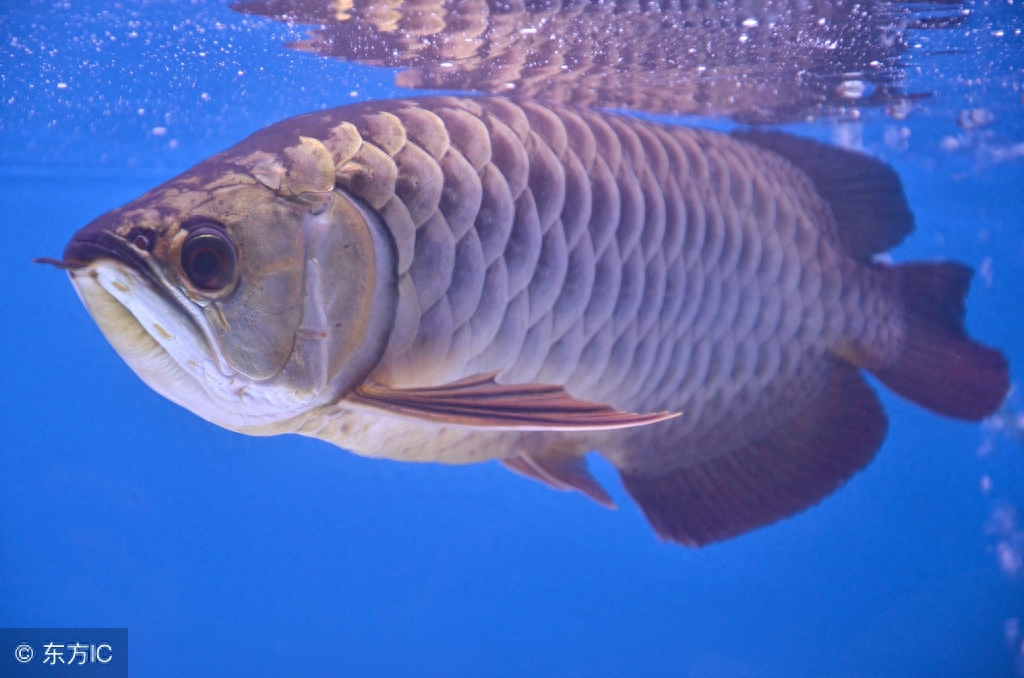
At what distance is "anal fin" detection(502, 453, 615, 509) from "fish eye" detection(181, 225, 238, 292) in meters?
1.37

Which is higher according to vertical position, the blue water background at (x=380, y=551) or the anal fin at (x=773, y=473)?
the blue water background at (x=380, y=551)

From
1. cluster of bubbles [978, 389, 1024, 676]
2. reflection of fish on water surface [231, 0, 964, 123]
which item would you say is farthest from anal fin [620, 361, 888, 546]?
cluster of bubbles [978, 389, 1024, 676]

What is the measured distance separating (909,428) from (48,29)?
11.4 m

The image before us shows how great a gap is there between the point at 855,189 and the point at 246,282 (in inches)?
110

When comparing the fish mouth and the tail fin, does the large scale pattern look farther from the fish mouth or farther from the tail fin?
the fish mouth

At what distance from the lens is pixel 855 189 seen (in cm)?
313

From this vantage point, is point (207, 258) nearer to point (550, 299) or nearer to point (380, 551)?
point (550, 299)

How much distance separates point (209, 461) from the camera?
7660mm

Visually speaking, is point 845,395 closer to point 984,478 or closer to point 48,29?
point 48,29

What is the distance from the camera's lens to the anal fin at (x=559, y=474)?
8.43 ft

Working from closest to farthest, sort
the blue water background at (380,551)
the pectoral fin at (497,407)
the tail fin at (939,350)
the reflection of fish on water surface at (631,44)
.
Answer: the pectoral fin at (497,407) < the tail fin at (939,350) < the reflection of fish on water surface at (631,44) < the blue water background at (380,551)

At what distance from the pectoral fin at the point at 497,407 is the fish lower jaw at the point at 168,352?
0.78 feet

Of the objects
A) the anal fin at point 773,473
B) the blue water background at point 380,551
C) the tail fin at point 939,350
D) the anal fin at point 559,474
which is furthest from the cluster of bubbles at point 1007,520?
the anal fin at point 559,474

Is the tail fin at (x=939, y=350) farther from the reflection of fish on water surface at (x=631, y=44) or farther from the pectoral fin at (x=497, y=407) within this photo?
the reflection of fish on water surface at (x=631, y=44)
